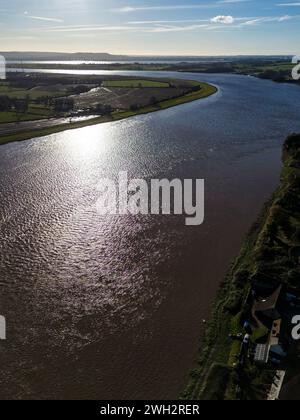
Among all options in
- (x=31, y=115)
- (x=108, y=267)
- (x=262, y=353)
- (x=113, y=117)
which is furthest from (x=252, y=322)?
(x=31, y=115)

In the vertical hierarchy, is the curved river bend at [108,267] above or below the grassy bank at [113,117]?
below

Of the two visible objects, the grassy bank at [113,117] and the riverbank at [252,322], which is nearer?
the riverbank at [252,322]

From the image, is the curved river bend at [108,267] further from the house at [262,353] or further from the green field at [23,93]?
the green field at [23,93]

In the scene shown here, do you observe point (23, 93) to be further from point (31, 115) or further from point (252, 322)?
point (252, 322)

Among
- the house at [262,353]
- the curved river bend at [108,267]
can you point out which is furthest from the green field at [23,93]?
the house at [262,353]

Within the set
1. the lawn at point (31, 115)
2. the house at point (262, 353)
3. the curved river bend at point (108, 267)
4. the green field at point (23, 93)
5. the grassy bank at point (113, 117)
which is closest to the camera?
the house at point (262, 353)

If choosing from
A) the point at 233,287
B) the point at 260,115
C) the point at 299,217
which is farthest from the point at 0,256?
the point at 260,115
